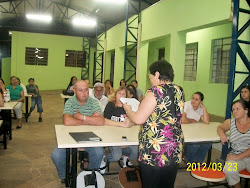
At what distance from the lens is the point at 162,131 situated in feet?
6.40

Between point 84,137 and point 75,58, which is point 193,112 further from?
point 75,58

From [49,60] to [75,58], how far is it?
188cm

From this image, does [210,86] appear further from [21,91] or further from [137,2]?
[21,91]

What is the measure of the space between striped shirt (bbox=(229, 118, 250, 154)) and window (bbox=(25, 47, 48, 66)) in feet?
54.0

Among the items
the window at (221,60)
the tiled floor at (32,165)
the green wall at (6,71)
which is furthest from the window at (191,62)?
the green wall at (6,71)

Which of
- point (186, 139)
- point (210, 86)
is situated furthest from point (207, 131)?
point (210, 86)

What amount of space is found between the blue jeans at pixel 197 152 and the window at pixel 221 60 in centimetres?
514

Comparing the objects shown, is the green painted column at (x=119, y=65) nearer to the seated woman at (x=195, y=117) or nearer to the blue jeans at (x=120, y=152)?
the seated woman at (x=195, y=117)

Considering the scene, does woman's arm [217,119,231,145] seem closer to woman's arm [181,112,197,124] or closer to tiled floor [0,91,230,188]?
woman's arm [181,112,197,124]

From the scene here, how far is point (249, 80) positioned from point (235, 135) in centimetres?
169

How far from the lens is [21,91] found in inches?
264

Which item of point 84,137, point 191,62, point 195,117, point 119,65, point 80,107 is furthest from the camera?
point 119,65

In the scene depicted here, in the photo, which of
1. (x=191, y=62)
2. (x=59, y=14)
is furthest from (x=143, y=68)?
(x=59, y=14)

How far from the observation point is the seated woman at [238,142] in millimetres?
2883
